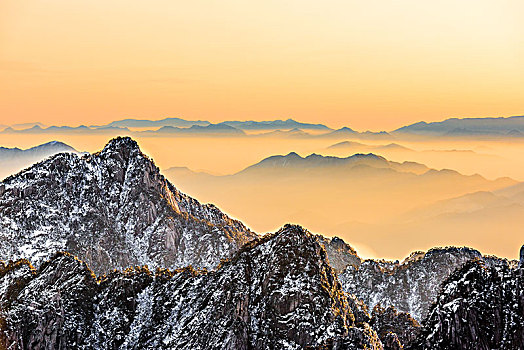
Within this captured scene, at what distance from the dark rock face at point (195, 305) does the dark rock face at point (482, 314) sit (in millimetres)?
13148

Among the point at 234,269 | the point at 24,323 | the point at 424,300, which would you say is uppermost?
the point at 234,269

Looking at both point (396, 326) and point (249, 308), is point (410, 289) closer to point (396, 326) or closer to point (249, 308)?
point (396, 326)

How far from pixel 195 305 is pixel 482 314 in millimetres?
56356

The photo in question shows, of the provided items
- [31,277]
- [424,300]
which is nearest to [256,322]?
[31,277]

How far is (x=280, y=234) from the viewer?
123 m

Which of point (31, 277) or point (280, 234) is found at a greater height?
point (280, 234)

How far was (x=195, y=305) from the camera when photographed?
12162cm

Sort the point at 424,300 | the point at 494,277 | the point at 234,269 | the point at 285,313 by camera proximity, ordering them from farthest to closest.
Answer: the point at 424,300, the point at 234,269, the point at 285,313, the point at 494,277

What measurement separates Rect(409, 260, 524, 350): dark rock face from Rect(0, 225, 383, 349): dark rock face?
13.1 metres

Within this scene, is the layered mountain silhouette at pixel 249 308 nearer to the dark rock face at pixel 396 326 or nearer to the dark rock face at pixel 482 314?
the dark rock face at pixel 482 314

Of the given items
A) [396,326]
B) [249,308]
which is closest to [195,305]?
[249,308]

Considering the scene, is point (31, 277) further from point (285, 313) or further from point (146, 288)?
point (285, 313)

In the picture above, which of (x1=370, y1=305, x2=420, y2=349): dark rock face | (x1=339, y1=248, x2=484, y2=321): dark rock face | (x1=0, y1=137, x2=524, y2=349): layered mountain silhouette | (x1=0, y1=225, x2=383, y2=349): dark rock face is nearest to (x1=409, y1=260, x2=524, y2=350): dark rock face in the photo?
(x1=0, y1=137, x2=524, y2=349): layered mountain silhouette

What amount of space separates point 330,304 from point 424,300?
88759 mm
